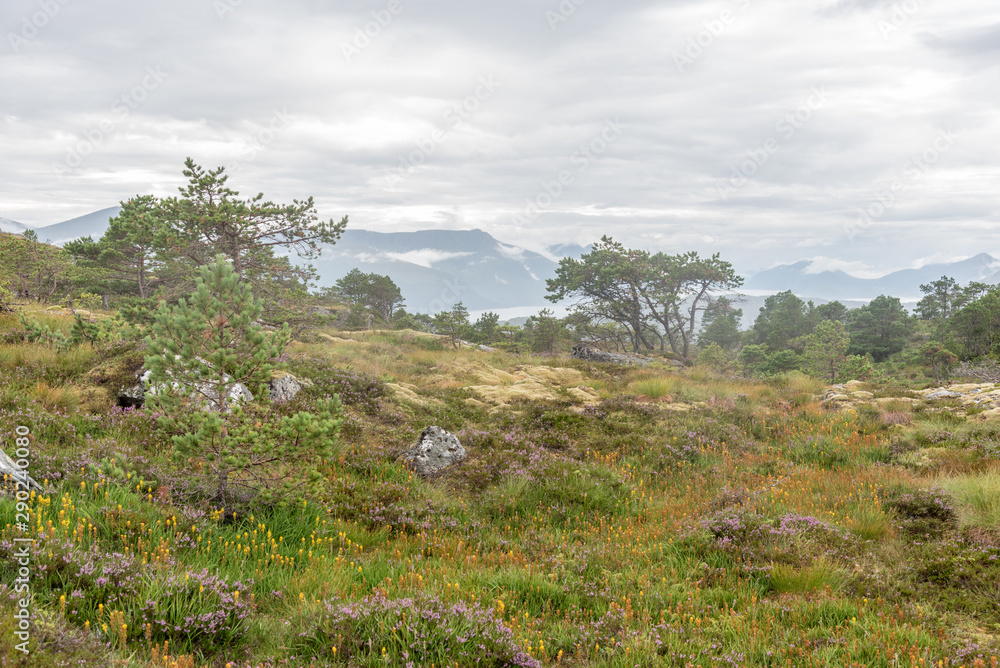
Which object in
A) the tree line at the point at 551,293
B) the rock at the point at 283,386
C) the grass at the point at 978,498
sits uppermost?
the tree line at the point at 551,293

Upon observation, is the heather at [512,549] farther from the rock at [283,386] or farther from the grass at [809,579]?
the rock at [283,386]

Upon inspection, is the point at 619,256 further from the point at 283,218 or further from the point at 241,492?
the point at 241,492

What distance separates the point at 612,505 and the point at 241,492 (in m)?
5.53

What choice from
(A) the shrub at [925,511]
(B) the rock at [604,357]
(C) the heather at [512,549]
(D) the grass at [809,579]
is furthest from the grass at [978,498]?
(B) the rock at [604,357]

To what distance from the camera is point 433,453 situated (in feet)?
30.6

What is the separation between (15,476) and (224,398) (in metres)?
2.02

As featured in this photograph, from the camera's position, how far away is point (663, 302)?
39500 millimetres

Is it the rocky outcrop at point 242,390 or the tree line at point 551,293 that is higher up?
the tree line at point 551,293

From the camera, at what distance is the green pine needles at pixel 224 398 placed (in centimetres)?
530

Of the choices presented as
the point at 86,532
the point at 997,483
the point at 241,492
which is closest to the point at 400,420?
the point at 241,492

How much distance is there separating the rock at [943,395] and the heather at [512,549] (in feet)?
13.6

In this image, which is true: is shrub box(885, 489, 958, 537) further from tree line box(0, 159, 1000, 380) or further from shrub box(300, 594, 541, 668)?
tree line box(0, 159, 1000, 380)

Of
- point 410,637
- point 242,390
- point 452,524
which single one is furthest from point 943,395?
point 242,390

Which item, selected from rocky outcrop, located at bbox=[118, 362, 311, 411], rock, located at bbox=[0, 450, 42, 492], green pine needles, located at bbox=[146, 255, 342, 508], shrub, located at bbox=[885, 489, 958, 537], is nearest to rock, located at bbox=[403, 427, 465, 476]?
green pine needles, located at bbox=[146, 255, 342, 508]
